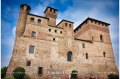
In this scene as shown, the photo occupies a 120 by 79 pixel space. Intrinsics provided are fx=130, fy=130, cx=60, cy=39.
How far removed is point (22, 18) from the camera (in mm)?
23531

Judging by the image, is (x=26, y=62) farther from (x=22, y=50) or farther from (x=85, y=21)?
(x=85, y=21)

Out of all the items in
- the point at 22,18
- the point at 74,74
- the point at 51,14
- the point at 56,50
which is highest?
the point at 51,14

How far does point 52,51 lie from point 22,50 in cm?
551

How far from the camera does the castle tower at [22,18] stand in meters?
22.5

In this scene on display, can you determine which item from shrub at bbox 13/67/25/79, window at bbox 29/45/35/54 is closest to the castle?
window at bbox 29/45/35/54

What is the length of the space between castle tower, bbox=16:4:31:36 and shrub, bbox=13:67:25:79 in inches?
239

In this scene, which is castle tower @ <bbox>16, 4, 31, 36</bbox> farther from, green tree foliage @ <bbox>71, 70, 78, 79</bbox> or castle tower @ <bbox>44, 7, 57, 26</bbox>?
green tree foliage @ <bbox>71, 70, 78, 79</bbox>

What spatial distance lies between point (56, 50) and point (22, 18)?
8.56 metres

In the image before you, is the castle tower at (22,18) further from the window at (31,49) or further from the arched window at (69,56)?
the arched window at (69,56)

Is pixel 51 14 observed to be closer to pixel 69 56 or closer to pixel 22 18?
pixel 22 18

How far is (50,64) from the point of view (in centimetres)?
2311

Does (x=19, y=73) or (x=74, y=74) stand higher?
(x=19, y=73)

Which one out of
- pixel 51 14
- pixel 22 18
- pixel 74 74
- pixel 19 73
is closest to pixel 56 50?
pixel 74 74

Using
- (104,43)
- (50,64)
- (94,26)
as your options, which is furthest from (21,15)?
(104,43)
